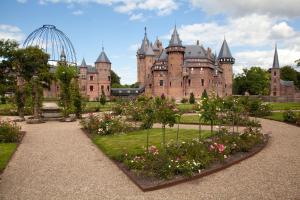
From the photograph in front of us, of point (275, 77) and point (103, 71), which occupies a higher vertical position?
point (103, 71)

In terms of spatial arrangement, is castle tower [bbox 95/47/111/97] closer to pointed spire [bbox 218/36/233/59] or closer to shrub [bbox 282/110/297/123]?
pointed spire [bbox 218/36/233/59]

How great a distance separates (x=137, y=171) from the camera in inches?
364

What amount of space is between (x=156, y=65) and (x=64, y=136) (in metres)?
→ 40.5

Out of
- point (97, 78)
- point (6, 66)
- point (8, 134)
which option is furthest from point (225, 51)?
point (8, 134)

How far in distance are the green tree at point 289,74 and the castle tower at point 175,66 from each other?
49732mm

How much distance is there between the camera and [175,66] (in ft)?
177

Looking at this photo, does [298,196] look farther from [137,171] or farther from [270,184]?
[137,171]

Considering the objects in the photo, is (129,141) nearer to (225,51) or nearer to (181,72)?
(181,72)

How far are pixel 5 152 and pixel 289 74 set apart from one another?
302ft

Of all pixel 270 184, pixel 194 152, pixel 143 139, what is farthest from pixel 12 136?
pixel 270 184

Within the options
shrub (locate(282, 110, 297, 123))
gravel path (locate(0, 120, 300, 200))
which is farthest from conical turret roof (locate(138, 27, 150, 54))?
gravel path (locate(0, 120, 300, 200))

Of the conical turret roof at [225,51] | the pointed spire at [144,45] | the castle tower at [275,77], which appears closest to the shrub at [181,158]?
the conical turret roof at [225,51]

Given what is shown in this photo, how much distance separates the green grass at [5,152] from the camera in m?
10.6

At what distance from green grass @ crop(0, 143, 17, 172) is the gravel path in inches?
9.3
